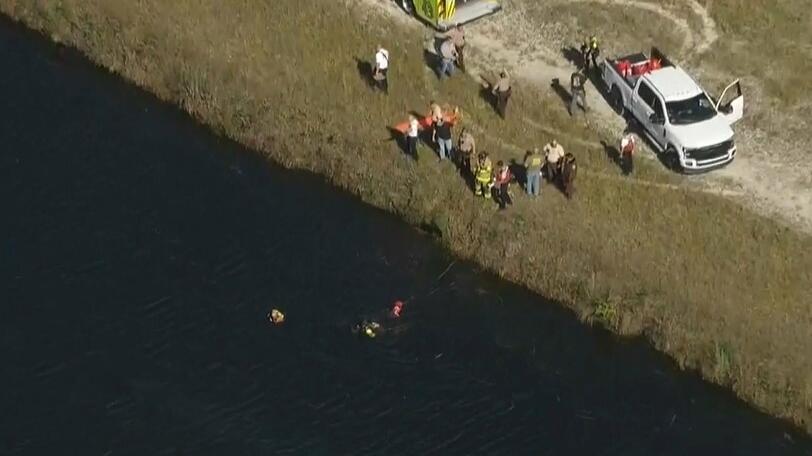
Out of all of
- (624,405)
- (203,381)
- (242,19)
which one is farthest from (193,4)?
(624,405)

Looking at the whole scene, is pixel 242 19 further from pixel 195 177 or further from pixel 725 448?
pixel 725 448

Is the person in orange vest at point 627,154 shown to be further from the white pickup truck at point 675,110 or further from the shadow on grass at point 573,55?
the shadow on grass at point 573,55

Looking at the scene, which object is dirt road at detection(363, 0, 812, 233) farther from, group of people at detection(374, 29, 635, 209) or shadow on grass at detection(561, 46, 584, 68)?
group of people at detection(374, 29, 635, 209)

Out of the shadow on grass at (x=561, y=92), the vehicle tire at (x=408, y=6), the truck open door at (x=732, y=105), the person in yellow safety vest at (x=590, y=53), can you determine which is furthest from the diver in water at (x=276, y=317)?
the vehicle tire at (x=408, y=6)

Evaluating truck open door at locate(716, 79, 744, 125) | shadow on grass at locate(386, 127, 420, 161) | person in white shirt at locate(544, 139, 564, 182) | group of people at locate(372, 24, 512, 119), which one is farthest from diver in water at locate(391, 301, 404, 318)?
truck open door at locate(716, 79, 744, 125)

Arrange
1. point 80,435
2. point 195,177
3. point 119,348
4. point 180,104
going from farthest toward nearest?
point 180,104 → point 195,177 → point 119,348 → point 80,435

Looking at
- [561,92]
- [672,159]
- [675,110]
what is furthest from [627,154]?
[561,92]
